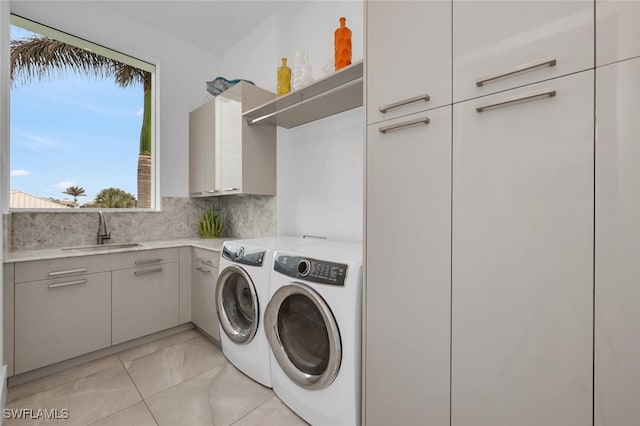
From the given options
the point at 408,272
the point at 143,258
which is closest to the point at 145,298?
the point at 143,258

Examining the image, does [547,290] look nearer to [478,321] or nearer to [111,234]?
[478,321]

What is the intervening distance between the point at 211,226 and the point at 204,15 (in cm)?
213

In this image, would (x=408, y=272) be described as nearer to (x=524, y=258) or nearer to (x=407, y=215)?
(x=407, y=215)

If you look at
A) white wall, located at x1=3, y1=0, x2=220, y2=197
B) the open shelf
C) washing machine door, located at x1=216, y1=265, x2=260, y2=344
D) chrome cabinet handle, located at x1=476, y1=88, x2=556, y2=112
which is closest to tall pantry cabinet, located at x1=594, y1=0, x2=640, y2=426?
chrome cabinet handle, located at x1=476, y1=88, x2=556, y2=112

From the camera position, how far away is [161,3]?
8.27ft

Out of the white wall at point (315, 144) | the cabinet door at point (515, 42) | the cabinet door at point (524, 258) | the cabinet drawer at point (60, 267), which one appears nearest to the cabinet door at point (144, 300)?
the cabinet drawer at point (60, 267)

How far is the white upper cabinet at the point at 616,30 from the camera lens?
705 mm

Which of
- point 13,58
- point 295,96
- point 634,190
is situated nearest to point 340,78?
point 295,96

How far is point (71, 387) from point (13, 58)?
2.62m

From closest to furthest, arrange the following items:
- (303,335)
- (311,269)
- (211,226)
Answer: (311,269), (303,335), (211,226)

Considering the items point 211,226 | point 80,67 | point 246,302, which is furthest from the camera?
point 211,226

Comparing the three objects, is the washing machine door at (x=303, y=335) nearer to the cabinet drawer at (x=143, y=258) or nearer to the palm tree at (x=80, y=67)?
the cabinet drawer at (x=143, y=258)

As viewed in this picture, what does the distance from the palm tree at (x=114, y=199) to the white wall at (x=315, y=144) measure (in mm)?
1616

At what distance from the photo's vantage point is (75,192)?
252cm
